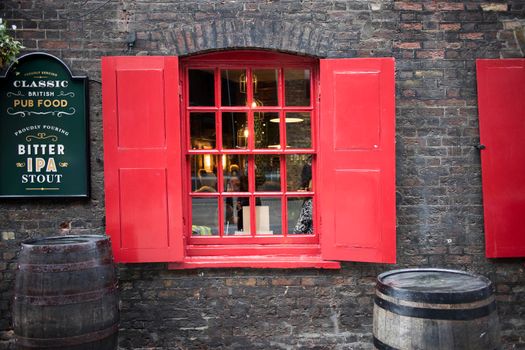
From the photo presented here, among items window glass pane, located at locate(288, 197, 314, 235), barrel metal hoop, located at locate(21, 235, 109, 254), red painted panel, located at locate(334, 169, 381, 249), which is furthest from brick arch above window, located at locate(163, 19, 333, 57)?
barrel metal hoop, located at locate(21, 235, 109, 254)

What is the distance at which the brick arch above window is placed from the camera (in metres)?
3.94

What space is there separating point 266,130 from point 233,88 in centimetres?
46

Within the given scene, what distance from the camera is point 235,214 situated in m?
4.21

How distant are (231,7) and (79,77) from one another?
1.37 meters

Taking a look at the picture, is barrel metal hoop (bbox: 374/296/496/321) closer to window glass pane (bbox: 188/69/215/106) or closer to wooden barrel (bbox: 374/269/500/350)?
wooden barrel (bbox: 374/269/500/350)

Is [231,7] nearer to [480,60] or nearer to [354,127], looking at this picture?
[354,127]

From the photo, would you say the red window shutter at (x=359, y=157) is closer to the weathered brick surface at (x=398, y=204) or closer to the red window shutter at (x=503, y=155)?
the weathered brick surface at (x=398, y=204)

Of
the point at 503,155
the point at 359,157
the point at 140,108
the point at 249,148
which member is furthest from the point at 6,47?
the point at 503,155

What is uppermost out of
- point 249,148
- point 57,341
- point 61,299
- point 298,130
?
point 298,130

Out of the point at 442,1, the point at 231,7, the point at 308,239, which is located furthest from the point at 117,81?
the point at 442,1

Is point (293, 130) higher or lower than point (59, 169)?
higher

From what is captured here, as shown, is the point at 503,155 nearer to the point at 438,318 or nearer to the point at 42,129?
the point at 438,318

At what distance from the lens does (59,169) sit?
394cm

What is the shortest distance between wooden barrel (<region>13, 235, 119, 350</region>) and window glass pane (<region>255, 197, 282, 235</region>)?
1.46 m
